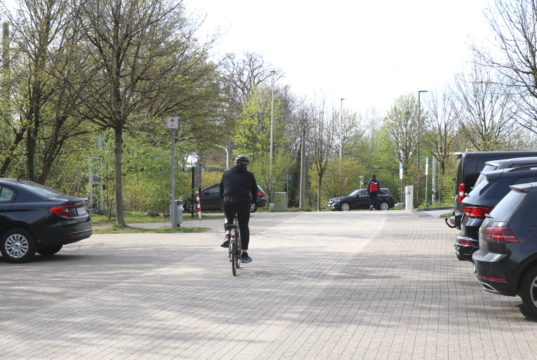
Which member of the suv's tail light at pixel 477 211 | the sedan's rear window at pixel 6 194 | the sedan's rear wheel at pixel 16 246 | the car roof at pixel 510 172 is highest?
the car roof at pixel 510 172

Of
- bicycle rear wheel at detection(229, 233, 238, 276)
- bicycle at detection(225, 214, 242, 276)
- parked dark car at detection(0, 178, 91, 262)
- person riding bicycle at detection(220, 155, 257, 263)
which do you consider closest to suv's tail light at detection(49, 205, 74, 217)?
parked dark car at detection(0, 178, 91, 262)

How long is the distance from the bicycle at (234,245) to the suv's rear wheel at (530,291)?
4.77 meters

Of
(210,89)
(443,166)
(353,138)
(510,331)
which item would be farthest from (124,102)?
(353,138)

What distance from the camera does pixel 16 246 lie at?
42.9 ft

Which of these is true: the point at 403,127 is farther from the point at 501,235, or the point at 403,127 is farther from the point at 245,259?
the point at 501,235

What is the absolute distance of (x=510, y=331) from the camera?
6934mm

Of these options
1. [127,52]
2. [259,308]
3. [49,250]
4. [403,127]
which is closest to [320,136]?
[403,127]

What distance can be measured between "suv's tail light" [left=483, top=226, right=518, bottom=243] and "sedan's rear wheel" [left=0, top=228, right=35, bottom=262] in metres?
8.61

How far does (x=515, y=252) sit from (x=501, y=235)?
24 centimetres

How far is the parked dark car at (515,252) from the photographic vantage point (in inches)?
291

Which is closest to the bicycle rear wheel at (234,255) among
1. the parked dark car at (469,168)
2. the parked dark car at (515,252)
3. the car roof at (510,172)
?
the car roof at (510,172)

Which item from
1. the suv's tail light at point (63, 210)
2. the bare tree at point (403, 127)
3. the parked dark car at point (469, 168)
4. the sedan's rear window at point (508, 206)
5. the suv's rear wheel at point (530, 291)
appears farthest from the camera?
the bare tree at point (403, 127)

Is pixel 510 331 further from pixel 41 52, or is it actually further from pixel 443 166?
pixel 443 166

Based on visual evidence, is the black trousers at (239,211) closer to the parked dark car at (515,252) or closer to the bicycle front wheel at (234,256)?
the bicycle front wheel at (234,256)
